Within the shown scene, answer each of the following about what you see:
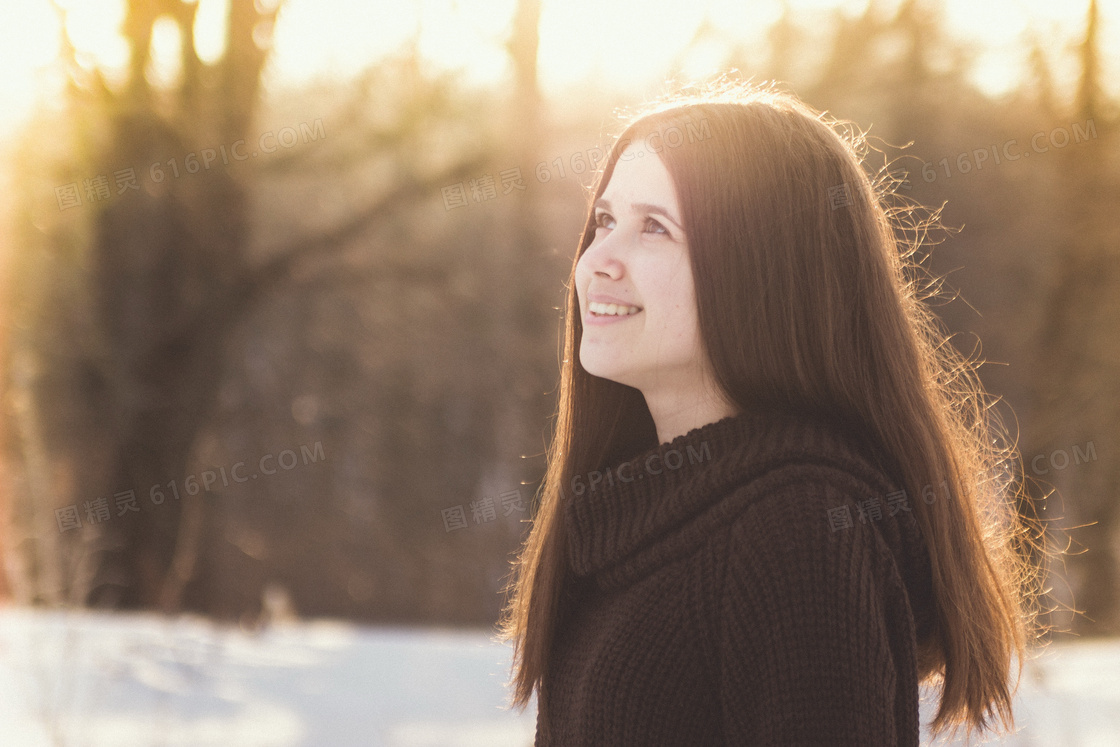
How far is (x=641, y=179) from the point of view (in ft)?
4.37

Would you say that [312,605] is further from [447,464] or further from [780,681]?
[780,681]

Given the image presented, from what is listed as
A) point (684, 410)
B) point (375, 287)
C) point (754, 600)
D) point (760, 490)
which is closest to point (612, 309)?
point (684, 410)

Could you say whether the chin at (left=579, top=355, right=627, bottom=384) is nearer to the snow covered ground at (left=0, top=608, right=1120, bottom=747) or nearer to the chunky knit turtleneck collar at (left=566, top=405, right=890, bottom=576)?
the chunky knit turtleneck collar at (left=566, top=405, right=890, bottom=576)

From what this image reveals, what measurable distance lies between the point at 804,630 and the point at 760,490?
18 centimetres

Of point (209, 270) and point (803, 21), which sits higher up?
point (803, 21)

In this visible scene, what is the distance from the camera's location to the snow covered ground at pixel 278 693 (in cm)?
331

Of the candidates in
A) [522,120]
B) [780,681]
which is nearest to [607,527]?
[780,681]

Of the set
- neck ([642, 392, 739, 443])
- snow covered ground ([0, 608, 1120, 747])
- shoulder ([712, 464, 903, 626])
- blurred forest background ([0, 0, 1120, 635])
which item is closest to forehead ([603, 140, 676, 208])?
neck ([642, 392, 739, 443])

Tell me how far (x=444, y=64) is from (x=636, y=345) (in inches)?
204

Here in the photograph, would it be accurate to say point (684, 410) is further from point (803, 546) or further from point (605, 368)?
point (803, 546)

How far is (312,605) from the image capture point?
24.4ft

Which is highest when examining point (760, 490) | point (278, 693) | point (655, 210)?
point (655, 210)

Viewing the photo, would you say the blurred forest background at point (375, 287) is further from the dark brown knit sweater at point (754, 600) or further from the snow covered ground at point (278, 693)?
the dark brown knit sweater at point (754, 600)

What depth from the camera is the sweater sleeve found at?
0.97 meters
